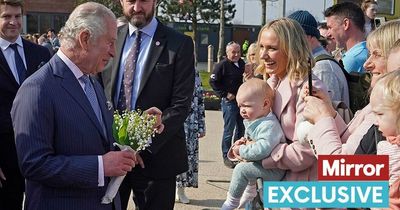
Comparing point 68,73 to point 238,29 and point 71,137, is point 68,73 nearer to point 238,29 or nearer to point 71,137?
point 71,137

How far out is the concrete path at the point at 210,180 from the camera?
7.07 metres

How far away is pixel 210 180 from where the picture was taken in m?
8.30

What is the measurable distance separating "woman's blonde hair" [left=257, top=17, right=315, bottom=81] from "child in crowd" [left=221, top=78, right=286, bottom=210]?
203mm

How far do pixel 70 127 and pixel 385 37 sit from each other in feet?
5.84

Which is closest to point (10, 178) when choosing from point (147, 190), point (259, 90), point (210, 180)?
point (147, 190)

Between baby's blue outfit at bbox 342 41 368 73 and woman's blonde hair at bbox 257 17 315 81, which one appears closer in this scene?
woman's blonde hair at bbox 257 17 315 81

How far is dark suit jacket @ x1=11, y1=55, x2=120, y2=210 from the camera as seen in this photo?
2.78 metres

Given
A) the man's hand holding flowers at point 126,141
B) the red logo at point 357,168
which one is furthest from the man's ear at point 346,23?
the red logo at point 357,168

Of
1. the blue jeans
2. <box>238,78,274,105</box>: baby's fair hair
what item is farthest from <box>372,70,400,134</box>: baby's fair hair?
the blue jeans

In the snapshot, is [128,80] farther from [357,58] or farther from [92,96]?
[357,58]

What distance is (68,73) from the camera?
2.95m

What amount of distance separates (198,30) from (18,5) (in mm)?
52756

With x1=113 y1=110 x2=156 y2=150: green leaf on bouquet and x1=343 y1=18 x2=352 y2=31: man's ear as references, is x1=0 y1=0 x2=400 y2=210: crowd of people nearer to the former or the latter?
x1=113 y1=110 x2=156 y2=150: green leaf on bouquet

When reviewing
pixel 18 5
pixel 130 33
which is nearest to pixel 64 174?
pixel 130 33
